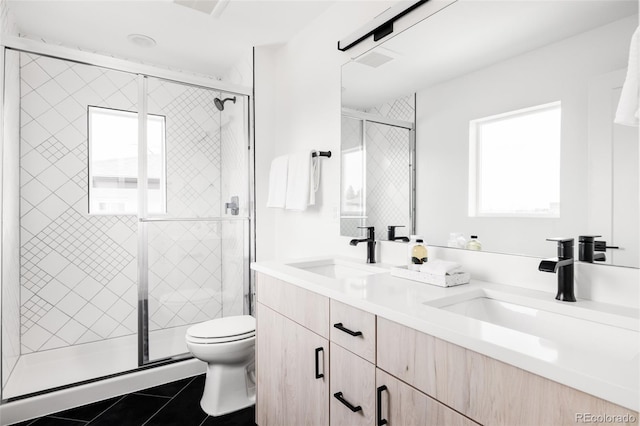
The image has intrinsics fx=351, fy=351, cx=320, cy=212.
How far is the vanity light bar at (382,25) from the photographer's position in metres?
1.66

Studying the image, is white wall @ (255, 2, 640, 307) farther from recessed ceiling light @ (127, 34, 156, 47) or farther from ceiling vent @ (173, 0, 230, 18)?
recessed ceiling light @ (127, 34, 156, 47)

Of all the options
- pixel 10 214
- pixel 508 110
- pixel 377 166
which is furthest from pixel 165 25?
pixel 508 110

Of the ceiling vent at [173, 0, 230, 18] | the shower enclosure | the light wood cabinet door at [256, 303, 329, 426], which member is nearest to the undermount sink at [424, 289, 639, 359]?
the light wood cabinet door at [256, 303, 329, 426]

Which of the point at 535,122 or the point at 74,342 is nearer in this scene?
the point at 535,122

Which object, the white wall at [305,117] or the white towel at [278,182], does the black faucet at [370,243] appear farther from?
the white towel at [278,182]

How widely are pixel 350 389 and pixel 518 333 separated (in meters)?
0.58

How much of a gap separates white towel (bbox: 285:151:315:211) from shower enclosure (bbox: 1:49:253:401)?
1.59 feet

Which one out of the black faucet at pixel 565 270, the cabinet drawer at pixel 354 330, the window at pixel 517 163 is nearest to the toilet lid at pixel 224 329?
the cabinet drawer at pixel 354 330

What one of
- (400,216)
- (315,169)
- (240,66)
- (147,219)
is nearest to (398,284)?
(400,216)

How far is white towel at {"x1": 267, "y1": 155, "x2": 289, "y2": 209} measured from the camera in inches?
95.9

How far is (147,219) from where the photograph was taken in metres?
2.32

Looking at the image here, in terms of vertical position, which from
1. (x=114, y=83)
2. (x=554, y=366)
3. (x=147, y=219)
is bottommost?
(x=554, y=366)

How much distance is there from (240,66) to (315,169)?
51.8 inches

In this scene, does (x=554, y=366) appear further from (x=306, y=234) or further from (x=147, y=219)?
(x=147, y=219)
